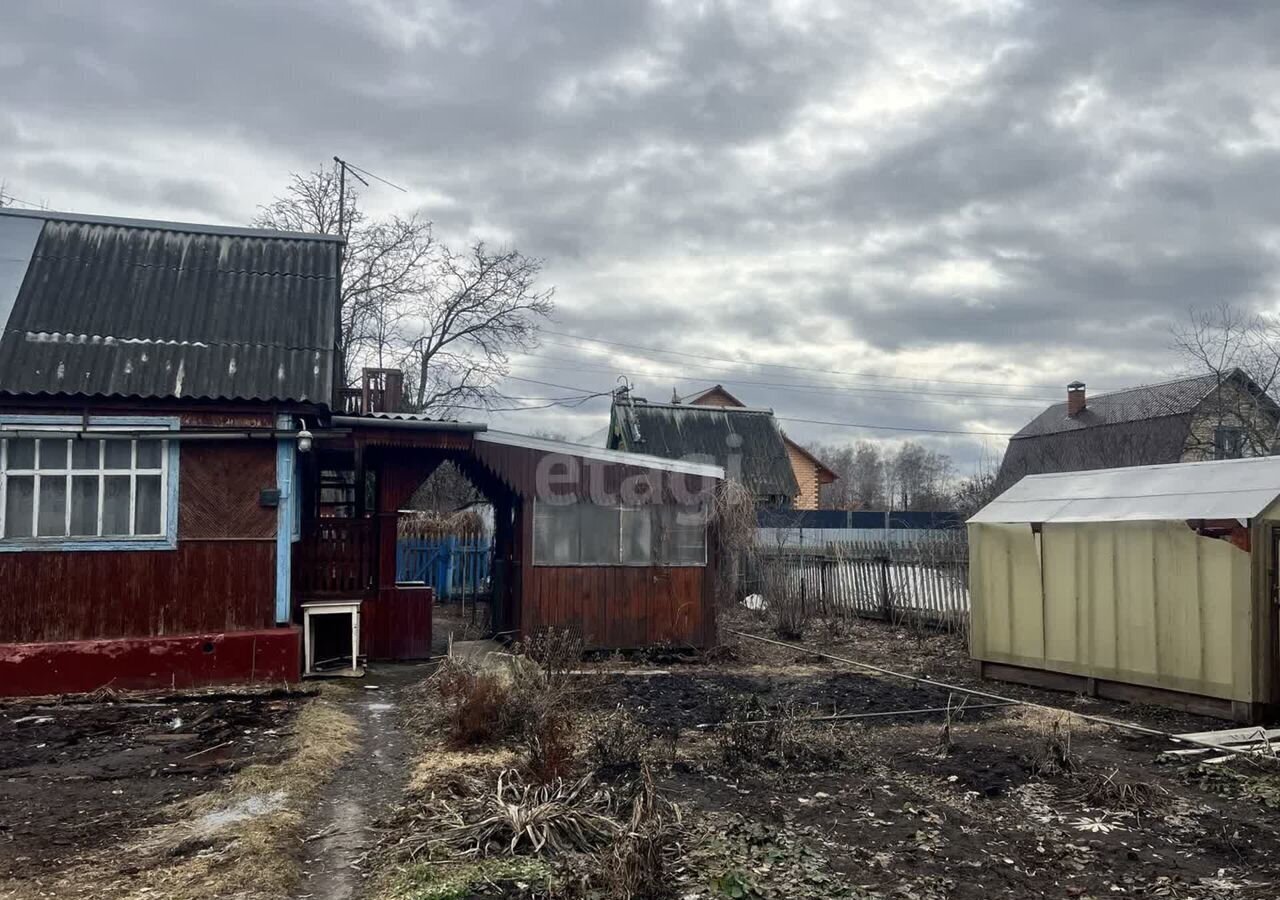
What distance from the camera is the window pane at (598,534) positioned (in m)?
14.1

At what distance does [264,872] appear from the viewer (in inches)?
204

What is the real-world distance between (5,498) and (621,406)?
22.3 meters

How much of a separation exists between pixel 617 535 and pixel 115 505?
6501 mm

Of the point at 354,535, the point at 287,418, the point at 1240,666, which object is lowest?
the point at 1240,666

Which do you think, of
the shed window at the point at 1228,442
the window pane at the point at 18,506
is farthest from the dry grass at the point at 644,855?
the shed window at the point at 1228,442

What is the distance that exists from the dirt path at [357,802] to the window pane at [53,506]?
11.5 feet

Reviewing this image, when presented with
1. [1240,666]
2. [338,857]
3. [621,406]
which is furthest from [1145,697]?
[621,406]

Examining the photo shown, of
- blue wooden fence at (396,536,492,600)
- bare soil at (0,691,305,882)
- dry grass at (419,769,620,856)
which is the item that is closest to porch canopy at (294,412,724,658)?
bare soil at (0,691,305,882)

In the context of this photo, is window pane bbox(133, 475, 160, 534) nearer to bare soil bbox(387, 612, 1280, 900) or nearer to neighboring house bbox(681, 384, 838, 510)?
bare soil bbox(387, 612, 1280, 900)

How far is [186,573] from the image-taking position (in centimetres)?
1059

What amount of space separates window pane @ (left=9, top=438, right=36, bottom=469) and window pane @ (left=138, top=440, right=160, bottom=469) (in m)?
1.02

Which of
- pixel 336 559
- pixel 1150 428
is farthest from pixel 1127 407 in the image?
pixel 336 559

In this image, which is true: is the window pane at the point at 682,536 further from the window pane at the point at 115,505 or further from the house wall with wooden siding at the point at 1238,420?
the house wall with wooden siding at the point at 1238,420

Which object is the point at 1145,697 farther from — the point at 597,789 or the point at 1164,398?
the point at 1164,398
